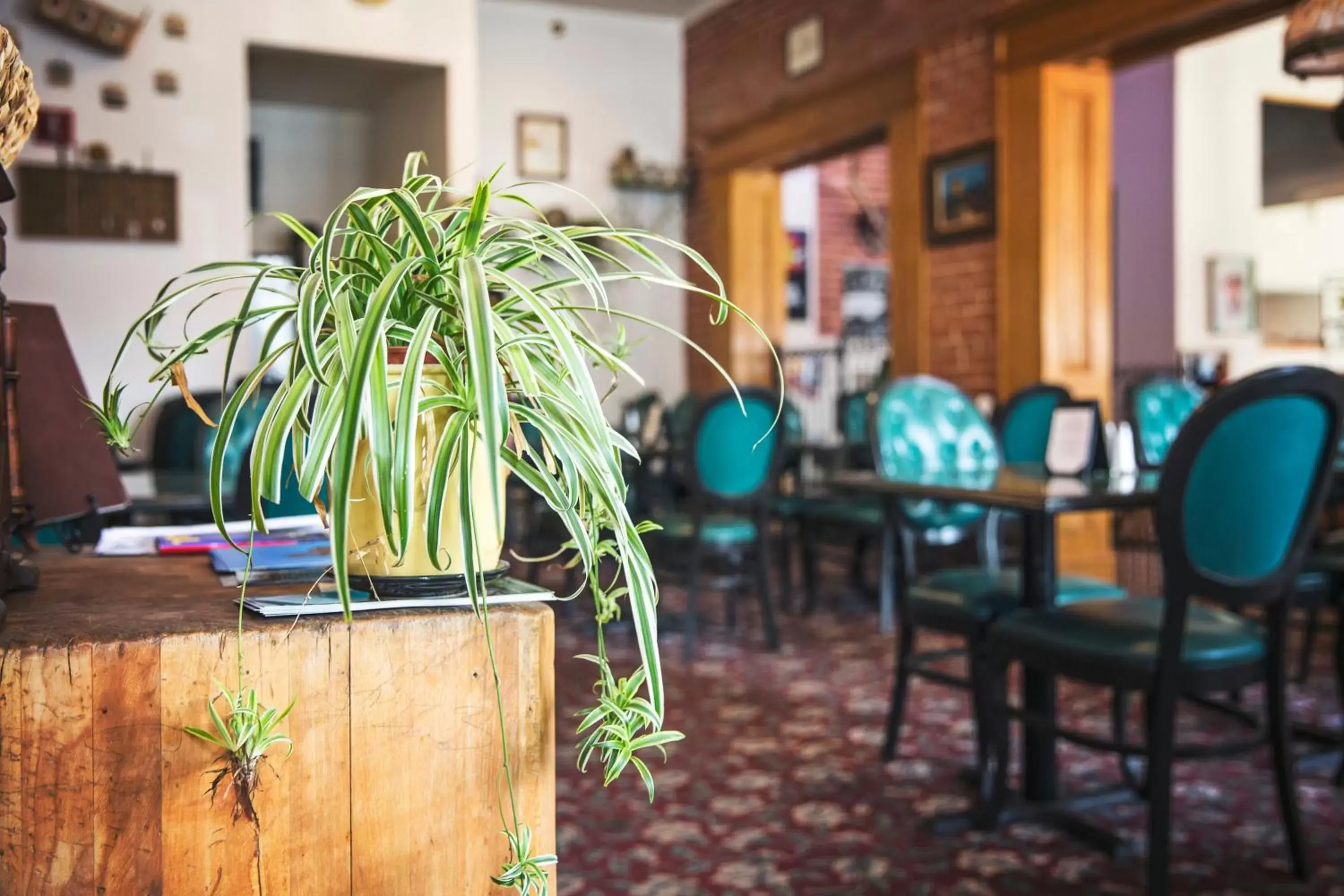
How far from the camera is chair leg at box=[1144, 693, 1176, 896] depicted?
1.99 meters

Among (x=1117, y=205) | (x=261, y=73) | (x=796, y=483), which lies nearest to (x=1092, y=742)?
(x=796, y=483)

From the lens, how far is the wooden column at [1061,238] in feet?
17.9

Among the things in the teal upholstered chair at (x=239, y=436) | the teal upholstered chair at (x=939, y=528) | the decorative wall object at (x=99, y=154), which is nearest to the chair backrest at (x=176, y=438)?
the teal upholstered chair at (x=239, y=436)

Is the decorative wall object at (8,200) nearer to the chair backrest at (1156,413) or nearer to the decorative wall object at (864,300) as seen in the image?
the chair backrest at (1156,413)

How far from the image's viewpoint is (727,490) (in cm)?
435

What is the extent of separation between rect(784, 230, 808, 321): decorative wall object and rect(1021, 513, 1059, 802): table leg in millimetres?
6921

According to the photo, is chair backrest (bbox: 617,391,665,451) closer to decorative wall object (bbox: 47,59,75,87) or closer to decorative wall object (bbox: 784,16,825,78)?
decorative wall object (bbox: 784,16,825,78)

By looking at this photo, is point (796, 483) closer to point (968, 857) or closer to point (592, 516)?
point (968, 857)

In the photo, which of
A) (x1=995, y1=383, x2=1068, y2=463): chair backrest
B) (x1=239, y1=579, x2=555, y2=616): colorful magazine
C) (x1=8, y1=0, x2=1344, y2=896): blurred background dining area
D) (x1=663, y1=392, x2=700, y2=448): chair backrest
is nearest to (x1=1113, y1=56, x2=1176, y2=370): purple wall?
(x1=8, y1=0, x2=1344, y2=896): blurred background dining area

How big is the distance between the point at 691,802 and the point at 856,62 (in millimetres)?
5082

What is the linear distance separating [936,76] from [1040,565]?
4.22 m

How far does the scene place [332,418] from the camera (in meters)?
0.82

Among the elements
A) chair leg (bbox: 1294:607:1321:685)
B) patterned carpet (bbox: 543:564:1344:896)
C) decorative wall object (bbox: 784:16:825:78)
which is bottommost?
patterned carpet (bbox: 543:564:1344:896)

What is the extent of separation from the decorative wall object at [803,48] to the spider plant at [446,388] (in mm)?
6452
